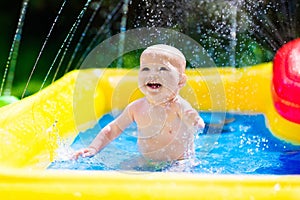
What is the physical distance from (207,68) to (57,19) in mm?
2412

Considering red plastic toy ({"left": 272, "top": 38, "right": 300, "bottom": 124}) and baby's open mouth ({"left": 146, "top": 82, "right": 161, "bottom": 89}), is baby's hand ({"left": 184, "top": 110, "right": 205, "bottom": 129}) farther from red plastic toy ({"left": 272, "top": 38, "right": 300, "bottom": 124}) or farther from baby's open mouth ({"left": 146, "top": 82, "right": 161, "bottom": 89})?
red plastic toy ({"left": 272, "top": 38, "right": 300, "bottom": 124})

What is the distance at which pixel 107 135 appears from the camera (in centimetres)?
232

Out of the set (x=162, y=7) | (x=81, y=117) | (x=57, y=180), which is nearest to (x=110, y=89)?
(x=81, y=117)

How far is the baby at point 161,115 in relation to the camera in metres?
2.20

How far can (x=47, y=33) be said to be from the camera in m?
5.77

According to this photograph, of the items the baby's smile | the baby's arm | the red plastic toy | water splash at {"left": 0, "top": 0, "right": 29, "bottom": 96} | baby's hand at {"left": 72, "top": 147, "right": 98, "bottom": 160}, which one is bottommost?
baby's hand at {"left": 72, "top": 147, "right": 98, "bottom": 160}

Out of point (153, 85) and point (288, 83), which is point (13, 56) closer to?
point (288, 83)

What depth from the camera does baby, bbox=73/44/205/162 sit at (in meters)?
2.20

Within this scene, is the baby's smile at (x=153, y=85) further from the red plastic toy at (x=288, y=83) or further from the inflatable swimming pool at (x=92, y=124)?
the red plastic toy at (x=288, y=83)

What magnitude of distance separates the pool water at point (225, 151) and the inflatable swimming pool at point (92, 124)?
0.06 meters

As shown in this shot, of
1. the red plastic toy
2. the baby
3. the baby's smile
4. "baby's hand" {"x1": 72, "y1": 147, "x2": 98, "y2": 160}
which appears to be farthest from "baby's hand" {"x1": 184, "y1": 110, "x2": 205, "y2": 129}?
the red plastic toy

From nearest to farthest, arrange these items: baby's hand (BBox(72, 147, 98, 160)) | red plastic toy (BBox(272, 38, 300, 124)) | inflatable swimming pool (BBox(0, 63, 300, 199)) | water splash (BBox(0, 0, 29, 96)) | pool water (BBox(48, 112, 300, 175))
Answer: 1. inflatable swimming pool (BBox(0, 63, 300, 199))
2. baby's hand (BBox(72, 147, 98, 160))
3. pool water (BBox(48, 112, 300, 175))
4. red plastic toy (BBox(272, 38, 300, 124))
5. water splash (BBox(0, 0, 29, 96))

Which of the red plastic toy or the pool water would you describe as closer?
the pool water

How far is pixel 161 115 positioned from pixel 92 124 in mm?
923
